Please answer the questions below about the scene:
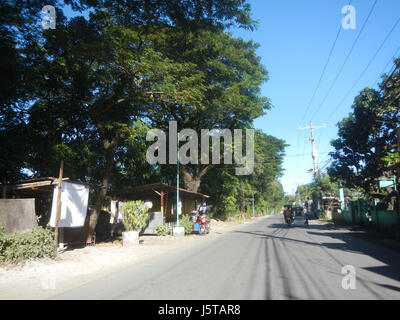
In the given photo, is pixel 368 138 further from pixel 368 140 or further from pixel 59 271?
pixel 59 271

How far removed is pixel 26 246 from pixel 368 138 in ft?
63.8

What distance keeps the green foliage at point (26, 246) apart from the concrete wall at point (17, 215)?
0.56 metres

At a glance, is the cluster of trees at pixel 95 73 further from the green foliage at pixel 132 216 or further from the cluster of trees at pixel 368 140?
the cluster of trees at pixel 368 140

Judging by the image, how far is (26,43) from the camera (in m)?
11.2

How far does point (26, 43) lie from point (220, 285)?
11.7m

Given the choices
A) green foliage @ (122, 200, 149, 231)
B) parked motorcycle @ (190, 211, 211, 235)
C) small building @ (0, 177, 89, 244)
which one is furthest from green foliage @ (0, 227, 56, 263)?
parked motorcycle @ (190, 211, 211, 235)

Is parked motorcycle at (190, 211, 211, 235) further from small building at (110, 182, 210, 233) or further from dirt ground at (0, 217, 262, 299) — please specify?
dirt ground at (0, 217, 262, 299)

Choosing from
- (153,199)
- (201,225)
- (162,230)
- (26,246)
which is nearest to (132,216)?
(162,230)

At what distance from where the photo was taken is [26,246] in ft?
26.4

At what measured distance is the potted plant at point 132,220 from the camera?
43.9ft

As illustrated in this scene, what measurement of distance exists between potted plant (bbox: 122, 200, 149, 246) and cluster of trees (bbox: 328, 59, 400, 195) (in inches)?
531

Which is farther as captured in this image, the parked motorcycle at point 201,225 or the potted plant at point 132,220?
the parked motorcycle at point 201,225

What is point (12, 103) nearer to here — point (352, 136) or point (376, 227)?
point (352, 136)

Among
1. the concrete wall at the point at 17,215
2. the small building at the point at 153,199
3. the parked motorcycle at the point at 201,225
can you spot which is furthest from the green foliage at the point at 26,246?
the parked motorcycle at the point at 201,225
